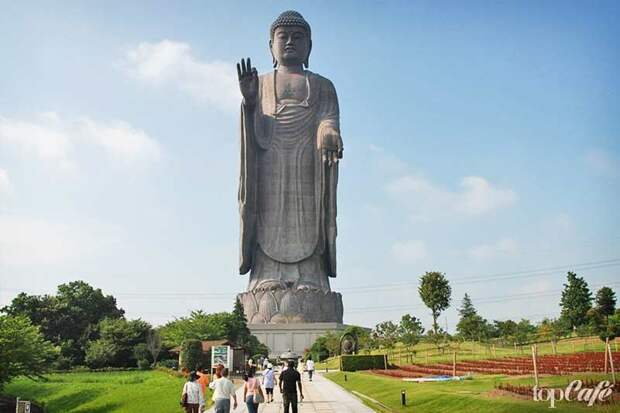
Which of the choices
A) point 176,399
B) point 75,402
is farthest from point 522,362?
point 75,402

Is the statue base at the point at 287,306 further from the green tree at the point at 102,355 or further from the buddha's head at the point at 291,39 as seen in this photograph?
the buddha's head at the point at 291,39

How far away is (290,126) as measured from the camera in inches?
1775

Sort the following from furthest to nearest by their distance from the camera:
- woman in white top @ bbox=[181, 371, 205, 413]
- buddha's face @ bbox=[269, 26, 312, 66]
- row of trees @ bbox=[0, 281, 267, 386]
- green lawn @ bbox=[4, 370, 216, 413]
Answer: buddha's face @ bbox=[269, 26, 312, 66] → row of trees @ bbox=[0, 281, 267, 386] → green lawn @ bbox=[4, 370, 216, 413] → woman in white top @ bbox=[181, 371, 205, 413]

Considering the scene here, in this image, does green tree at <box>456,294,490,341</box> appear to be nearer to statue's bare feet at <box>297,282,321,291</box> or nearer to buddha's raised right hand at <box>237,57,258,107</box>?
statue's bare feet at <box>297,282,321,291</box>

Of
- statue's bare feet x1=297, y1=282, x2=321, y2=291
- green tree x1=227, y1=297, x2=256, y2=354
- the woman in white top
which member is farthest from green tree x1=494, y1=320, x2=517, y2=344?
the woman in white top

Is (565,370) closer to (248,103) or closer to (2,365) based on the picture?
(2,365)

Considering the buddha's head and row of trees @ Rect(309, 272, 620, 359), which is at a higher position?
the buddha's head

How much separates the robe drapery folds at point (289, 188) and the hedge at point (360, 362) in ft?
60.9

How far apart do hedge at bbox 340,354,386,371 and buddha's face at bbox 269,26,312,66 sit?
25.0m

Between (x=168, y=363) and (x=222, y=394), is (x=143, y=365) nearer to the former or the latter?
(x=168, y=363)

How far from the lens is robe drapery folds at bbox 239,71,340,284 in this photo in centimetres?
4506

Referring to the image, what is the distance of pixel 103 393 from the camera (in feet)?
70.9

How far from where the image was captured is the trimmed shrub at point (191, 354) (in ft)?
83.7

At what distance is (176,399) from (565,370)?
8.59 metres
